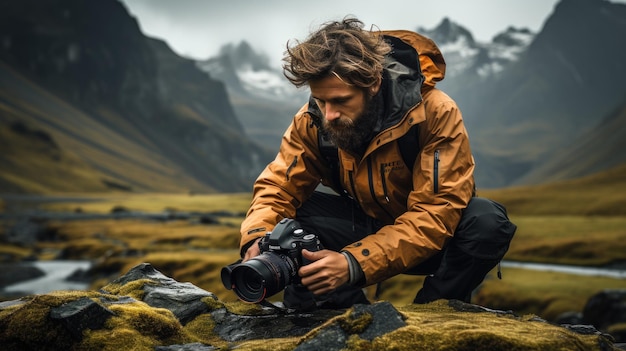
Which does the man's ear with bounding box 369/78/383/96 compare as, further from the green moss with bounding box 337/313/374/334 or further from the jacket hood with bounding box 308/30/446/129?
the green moss with bounding box 337/313/374/334

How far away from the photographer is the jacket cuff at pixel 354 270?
5.22m

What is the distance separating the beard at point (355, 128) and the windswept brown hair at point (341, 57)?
27cm

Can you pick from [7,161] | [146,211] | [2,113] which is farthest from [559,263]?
[2,113]

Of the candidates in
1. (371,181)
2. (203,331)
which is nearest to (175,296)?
(203,331)

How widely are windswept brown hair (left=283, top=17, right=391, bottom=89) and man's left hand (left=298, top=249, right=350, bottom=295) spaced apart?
1855 mm

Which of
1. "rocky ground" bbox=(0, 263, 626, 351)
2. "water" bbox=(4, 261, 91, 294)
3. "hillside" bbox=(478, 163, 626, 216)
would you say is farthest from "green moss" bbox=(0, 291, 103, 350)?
"hillside" bbox=(478, 163, 626, 216)

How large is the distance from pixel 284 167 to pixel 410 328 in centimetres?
296

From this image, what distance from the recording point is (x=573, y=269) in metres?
41.1

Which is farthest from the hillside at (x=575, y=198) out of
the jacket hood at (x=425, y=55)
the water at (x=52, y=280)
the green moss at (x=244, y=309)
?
the green moss at (x=244, y=309)

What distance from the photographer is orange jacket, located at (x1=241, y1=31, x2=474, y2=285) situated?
5.46m

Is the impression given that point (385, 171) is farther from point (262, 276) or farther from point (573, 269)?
point (573, 269)

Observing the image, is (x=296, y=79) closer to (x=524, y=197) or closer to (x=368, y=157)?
(x=368, y=157)

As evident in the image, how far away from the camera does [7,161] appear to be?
134625 millimetres

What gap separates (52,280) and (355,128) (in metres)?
43.7
